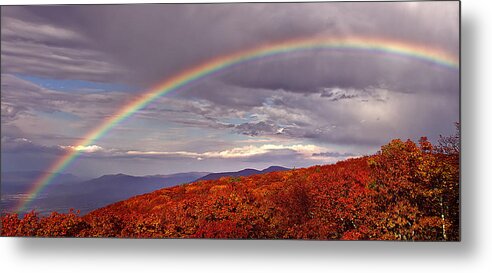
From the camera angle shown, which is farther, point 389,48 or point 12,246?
point 12,246

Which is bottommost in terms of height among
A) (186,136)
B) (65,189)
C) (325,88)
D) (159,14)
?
(65,189)

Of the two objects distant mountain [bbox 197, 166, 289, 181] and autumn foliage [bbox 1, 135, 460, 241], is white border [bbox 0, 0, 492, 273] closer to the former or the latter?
autumn foliage [bbox 1, 135, 460, 241]

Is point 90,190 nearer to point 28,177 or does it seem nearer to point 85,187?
point 85,187

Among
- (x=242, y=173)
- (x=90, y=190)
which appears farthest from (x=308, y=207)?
(x=90, y=190)

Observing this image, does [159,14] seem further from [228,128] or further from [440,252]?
[440,252]

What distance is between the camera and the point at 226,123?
18.6 feet

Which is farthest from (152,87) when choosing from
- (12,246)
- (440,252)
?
(440,252)

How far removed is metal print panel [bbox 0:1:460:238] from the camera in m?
A: 5.44

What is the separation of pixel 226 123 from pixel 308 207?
954 mm

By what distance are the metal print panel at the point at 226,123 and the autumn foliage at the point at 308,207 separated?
0.04ft

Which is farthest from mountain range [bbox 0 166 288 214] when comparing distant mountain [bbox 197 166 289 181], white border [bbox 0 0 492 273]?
white border [bbox 0 0 492 273]

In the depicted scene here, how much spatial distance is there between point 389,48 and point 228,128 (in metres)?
1.43

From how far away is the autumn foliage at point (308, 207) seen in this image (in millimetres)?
5418

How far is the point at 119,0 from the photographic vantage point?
5.75 meters
